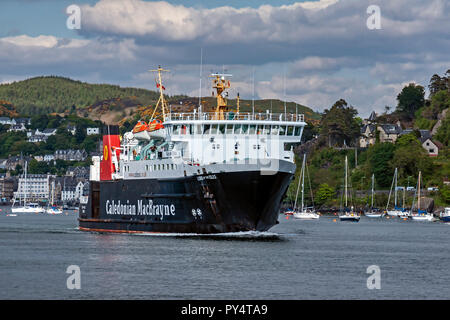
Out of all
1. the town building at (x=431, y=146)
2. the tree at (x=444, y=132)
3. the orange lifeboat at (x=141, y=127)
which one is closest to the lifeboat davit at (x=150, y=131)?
the orange lifeboat at (x=141, y=127)

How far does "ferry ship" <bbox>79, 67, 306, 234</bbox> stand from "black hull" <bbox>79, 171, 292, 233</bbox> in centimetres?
7

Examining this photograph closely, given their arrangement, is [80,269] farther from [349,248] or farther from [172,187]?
[349,248]

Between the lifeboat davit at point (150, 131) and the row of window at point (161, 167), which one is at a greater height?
the lifeboat davit at point (150, 131)

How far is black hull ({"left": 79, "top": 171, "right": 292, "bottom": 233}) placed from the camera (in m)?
56.4

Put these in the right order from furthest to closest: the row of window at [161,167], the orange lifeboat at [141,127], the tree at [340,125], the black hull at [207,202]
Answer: the tree at [340,125], the orange lifeboat at [141,127], the row of window at [161,167], the black hull at [207,202]

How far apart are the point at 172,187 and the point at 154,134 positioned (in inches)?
238

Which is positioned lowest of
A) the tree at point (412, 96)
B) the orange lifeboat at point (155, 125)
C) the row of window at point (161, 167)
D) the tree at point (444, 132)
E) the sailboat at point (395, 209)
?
the sailboat at point (395, 209)

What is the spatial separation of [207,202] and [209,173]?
2.03 meters

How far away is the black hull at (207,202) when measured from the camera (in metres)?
56.4

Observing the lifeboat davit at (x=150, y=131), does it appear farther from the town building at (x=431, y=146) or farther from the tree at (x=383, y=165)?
the town building at (x=431, y=146)

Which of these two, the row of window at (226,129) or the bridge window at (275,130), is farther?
the bridge window at (275,130)

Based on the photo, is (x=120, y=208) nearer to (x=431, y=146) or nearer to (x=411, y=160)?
(x=411, y=160)

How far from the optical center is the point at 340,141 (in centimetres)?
19238

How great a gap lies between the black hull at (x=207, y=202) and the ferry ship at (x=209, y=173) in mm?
67
